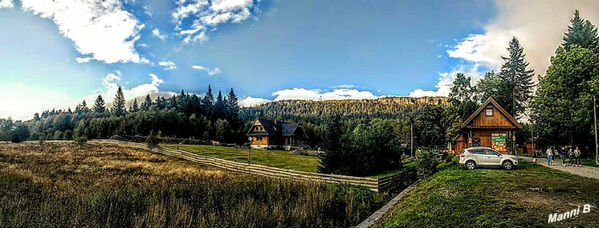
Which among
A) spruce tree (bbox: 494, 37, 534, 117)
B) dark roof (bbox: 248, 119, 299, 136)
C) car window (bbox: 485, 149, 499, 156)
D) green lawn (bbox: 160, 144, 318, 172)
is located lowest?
green lawn (bbox: 160, 144, 318, 172)

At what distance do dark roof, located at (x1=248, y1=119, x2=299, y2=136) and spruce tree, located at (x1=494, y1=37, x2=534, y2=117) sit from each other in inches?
1566

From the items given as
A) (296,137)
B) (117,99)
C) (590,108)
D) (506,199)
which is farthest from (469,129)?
(117,99)

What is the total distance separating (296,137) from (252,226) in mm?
65615

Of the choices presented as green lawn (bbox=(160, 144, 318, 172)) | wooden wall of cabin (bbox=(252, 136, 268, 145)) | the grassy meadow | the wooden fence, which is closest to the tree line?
wooden wall of cabin (bbox=(252, 136, 268, 145))

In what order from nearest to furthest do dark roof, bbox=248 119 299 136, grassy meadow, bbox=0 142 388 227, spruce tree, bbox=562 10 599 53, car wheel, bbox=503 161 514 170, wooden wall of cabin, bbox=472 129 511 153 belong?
grassy meadow, bbox=0 142 388 227 → car wheel, bbox=503 161 514 170 → wooden wall of cabin, bbox=472 129 511 153 → spruce tree, bbox=562 10 599 53 → dark roof, bbox=248 119 299 136

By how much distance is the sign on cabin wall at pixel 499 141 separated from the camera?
97.2 feet

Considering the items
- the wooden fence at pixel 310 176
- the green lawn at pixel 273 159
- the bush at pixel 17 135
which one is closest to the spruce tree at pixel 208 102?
the bush at pixel 17 135

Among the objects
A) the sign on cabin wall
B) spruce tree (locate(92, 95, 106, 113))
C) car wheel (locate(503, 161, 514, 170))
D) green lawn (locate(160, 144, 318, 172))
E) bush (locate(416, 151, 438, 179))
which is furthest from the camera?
spruce tree (locate(92, 95, 106, 113))

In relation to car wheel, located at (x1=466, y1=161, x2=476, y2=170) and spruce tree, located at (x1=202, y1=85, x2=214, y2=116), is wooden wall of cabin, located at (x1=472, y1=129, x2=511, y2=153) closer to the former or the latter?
car wheel, located at (x1=466, y1=161, x2=476, y2=170)

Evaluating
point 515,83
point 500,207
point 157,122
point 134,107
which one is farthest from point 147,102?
point 500,207

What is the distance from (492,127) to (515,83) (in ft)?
112

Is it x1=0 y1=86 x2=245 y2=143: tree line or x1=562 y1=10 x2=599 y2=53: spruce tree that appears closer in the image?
x1=562 y1=10 x2=599 y2=53: spruce tree

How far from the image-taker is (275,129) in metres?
73.8

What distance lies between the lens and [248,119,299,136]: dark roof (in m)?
70.2
